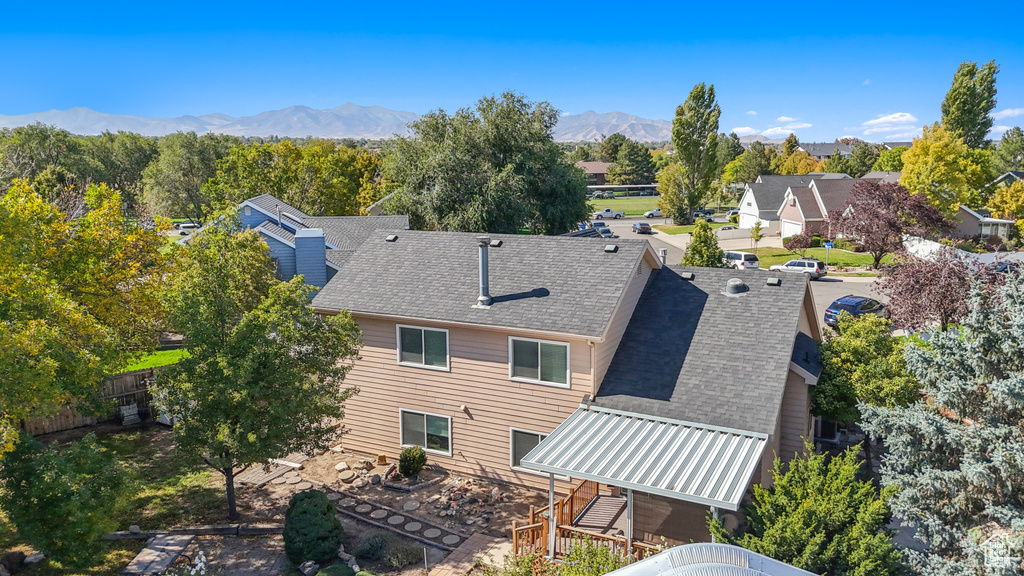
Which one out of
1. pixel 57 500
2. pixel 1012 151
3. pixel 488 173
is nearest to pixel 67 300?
pixel 57 500

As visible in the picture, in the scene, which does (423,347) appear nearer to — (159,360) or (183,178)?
(159,360)

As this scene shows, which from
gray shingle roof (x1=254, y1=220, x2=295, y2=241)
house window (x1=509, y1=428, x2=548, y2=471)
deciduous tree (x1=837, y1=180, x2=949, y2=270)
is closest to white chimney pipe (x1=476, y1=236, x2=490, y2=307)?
house window (x1=509, y1=428, x2=548, y2=471)

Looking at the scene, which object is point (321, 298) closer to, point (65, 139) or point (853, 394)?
point (853, 394)

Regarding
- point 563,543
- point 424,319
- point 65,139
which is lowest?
point 563,543

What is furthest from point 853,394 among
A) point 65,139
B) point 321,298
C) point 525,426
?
point 65,139

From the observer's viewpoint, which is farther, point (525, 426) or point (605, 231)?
point (605, 231)
